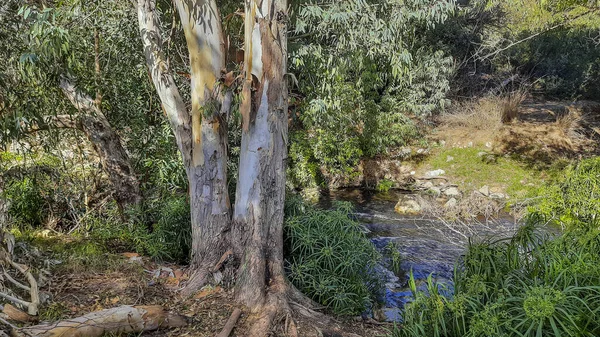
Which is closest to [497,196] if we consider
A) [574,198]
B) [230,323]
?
[574,198]

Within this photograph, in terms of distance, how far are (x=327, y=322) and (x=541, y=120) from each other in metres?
9.77

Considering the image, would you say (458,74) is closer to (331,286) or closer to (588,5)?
(588,5)

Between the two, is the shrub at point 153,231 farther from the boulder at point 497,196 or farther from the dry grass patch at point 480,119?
the dry grass patch at point 480,119

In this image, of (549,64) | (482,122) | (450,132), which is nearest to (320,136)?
(450,132)

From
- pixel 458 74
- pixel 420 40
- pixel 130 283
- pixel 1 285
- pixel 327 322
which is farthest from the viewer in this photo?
pixel 458 74

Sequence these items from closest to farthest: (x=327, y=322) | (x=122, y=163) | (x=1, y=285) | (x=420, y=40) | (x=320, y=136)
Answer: (x=1, y=285) → (x=327, y=322) → (x=122, y=163) → (x=320, y=136) → (x=420, y=40)

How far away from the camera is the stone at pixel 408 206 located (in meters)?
7.60

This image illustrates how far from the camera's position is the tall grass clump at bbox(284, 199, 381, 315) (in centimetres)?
344

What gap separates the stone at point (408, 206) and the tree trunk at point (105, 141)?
4.77 meters

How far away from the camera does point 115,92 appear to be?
15.7 feet

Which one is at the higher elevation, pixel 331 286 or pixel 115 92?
pixel 115 92

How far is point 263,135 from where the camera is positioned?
10.6 feet

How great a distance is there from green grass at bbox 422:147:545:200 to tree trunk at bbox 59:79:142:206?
21.5ft

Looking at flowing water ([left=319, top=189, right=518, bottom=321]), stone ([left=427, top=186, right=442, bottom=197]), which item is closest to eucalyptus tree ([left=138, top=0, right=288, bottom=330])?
flowing water ([left=319, top=189, right=518, bottom=321])
